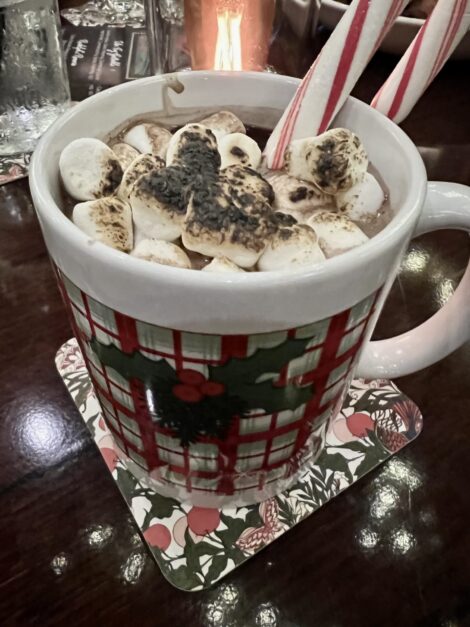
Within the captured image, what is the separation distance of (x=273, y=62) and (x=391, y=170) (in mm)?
918

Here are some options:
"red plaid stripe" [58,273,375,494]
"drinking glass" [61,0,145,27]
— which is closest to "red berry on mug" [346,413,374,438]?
"red plaid stripe" [58,273,375,494]

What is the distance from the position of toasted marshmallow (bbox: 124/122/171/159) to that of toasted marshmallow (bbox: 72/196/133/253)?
0.12 metres

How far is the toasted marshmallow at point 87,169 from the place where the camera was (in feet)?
1.69

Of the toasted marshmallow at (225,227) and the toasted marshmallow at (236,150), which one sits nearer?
the toasted marshmallow at (225,227)

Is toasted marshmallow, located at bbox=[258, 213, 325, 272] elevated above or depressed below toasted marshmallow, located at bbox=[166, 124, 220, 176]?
below

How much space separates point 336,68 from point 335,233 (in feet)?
0.58

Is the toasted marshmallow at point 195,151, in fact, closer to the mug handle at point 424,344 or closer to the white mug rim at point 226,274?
the white mug rim at point 226,274

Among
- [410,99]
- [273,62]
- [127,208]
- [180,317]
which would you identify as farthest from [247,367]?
[273,62]

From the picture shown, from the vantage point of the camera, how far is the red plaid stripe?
1.39 feet

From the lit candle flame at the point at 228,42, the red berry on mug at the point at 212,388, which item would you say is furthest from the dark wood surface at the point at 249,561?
the lit candle flame at the point at 228,42

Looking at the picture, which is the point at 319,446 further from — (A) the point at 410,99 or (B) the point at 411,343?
(A) the point at 410,99

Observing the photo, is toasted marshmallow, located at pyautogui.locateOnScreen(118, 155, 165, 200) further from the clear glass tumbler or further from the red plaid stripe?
the clear glass tumbler

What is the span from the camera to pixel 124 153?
576 millimetres

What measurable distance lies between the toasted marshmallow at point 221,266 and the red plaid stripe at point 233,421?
5cm
